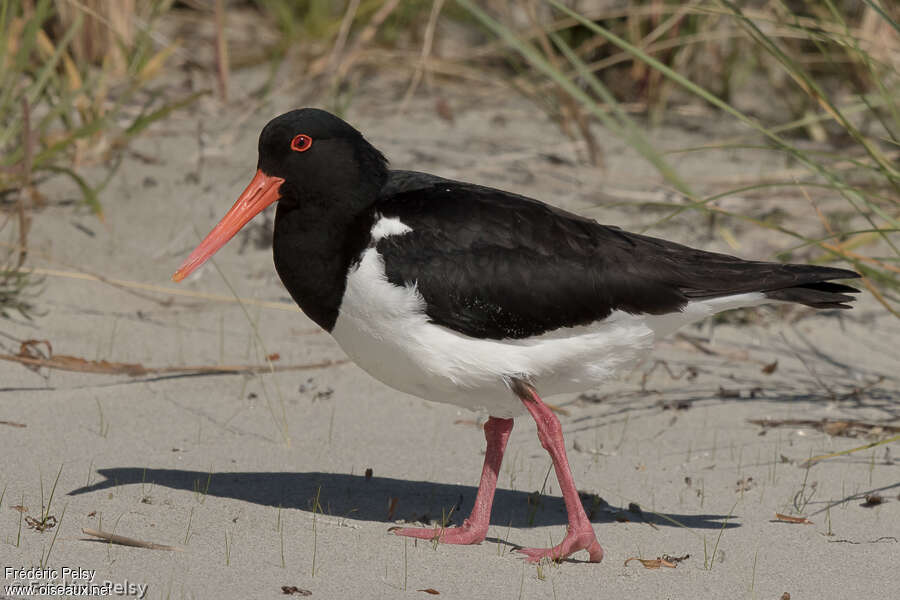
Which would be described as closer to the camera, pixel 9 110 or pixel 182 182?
pixel 9 110

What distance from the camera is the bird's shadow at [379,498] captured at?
463cm

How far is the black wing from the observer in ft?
13.8

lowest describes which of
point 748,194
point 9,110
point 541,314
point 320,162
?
point 541,314

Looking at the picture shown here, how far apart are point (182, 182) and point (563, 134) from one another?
119 inches

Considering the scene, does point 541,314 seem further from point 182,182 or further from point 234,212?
point 182,182

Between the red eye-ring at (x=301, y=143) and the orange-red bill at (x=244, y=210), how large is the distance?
0.14m

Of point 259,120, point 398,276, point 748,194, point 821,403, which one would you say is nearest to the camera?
point 398,276

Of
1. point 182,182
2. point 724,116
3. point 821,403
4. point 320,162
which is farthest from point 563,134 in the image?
point 320,162

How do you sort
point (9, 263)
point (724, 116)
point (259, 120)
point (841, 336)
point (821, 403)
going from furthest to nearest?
1. point (724, 116)
2. point (259, 120)
3. point (841, 336)
4. point (9, 263)
5. point (821, 403)

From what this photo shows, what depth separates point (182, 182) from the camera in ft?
27.5

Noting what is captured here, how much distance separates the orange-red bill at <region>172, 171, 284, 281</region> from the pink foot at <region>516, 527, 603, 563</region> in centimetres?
164

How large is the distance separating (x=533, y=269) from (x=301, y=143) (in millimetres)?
1002

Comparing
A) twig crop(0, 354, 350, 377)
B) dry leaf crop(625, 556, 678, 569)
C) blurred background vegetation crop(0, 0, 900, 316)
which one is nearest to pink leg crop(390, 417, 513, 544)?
dry leaf crop(625, 556, 678, 569)

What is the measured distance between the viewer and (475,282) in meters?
4.21
